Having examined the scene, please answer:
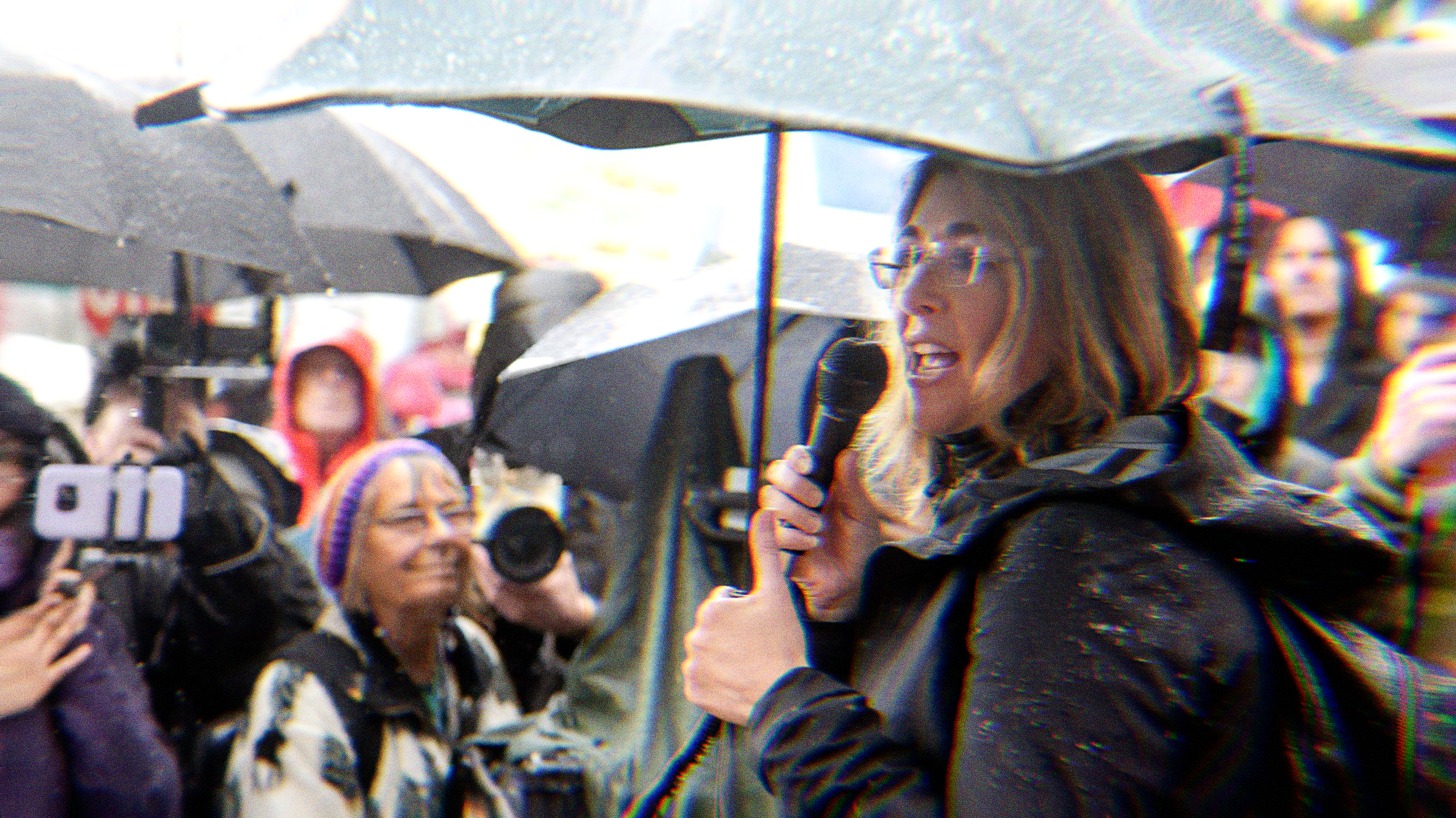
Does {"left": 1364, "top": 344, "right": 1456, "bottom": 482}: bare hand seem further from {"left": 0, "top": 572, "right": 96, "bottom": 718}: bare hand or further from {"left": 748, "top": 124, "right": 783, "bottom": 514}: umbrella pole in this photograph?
{"left": 0, "top": 572, "right": 96, "bottom": 718}: bare hand

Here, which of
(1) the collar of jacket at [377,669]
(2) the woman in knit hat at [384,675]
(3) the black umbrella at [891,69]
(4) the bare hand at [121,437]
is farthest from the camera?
(4) the bare hand at [121,437]

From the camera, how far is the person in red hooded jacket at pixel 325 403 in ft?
15.2

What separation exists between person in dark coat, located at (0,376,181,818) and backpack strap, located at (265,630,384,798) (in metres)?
A: 0.35

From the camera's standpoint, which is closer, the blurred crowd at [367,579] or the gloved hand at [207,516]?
the blurred crowd at [367,579]

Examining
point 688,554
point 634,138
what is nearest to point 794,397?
point 688,554

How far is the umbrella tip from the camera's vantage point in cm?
172

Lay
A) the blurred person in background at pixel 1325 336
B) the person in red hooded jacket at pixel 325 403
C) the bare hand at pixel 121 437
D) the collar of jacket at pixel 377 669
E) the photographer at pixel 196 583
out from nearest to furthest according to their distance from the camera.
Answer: the collar of jacket at pixel 377 669
the blurred person in background at pixel 1325 336
the photographer at pixel 196 583
the bare hand at pixel 121 437
the person in red hooded jacket at pixel 325 403

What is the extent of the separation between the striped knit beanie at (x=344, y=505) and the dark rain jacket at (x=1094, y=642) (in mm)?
2063

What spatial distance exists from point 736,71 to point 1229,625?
2.17 ft

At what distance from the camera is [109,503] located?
285cm

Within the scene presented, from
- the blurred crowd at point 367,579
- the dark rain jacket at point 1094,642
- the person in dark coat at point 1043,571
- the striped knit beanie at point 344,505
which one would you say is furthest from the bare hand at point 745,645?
the striped knit beanie at point 344,505

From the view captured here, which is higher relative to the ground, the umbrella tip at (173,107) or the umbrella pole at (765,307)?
the umbrella tip at (173,107)

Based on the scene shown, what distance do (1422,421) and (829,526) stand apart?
4.42 feet

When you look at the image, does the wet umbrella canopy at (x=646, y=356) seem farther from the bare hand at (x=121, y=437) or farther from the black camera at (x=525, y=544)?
the bare hand at (x=121, y=437)
